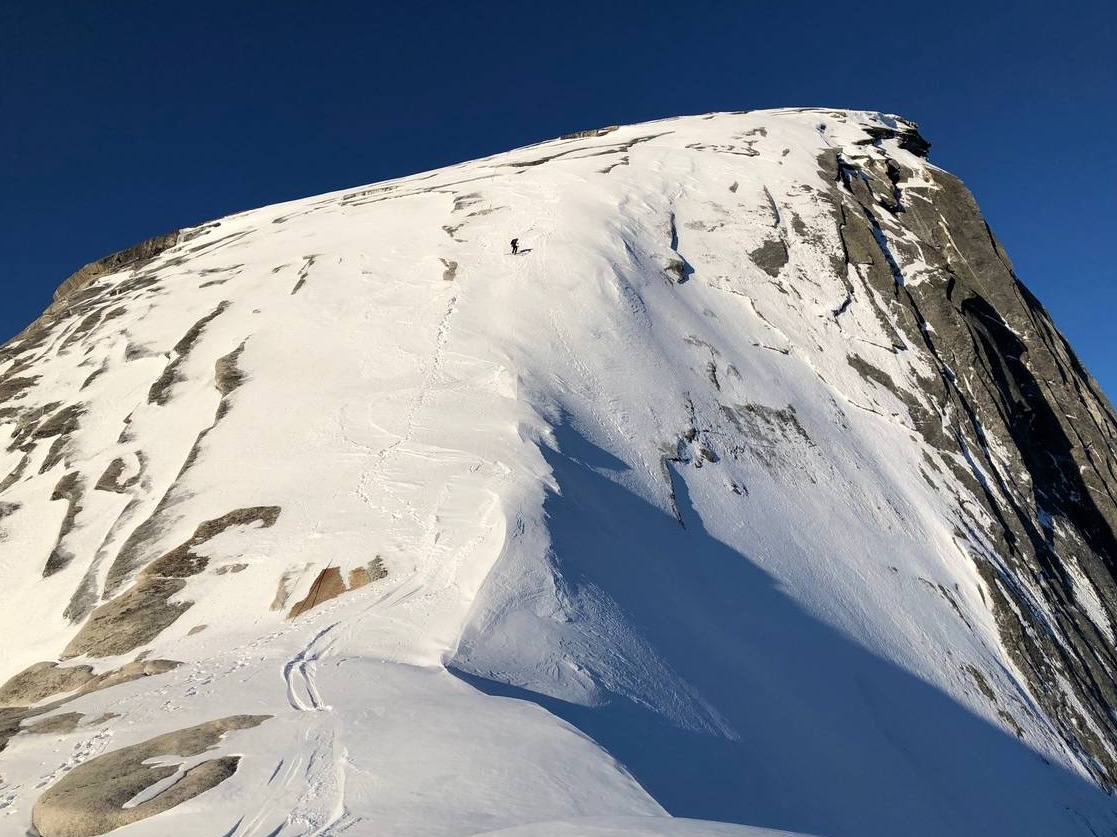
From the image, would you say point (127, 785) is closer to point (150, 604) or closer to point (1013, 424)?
point (150, 604)

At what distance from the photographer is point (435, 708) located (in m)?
6.36

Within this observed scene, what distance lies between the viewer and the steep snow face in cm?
627

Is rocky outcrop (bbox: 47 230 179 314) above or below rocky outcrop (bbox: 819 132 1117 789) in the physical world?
above

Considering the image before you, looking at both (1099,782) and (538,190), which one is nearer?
(1099,782)

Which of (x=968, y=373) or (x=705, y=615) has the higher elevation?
(x=968, y=373)

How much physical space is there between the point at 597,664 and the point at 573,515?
3544 mm

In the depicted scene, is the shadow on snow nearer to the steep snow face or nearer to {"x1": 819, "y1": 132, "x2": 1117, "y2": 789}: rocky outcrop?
the steep snow face

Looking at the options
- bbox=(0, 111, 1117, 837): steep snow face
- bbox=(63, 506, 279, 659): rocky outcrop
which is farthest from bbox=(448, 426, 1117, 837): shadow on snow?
bbox=(63, 506, 279, 659): rocky outcrop

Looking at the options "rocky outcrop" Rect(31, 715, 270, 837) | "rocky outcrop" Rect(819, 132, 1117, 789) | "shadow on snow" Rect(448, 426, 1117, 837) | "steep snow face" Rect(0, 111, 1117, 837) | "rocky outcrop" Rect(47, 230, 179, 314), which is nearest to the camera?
"rocky outcrop" Rect(31, 715, 270, 837)

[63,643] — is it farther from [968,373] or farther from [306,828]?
[968,373]

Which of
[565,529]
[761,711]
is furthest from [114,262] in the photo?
[761,711]

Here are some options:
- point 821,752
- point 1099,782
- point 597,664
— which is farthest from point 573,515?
point 1099,782

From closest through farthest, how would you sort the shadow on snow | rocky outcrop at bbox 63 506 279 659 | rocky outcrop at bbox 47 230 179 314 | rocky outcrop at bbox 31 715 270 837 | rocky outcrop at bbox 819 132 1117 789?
rocky outcrop at bbox 31 715 270 837, the shadow on snow, rocky outcrop at bbox 63 506 279 659, rocky outcrop at bbox 819 132 1117 789, rocky outcrop at bbox 47 230 179 314

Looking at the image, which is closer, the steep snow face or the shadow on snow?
the steep snow face
